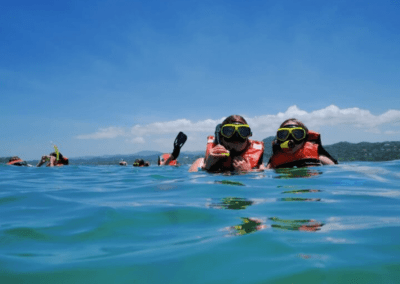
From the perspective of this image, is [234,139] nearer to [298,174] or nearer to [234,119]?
[234,119]

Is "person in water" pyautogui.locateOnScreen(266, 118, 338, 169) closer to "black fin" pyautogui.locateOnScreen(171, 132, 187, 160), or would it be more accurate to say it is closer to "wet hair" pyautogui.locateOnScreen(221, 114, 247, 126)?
"wet hair" pyautogui.locateOnScreen(221, 114, 247, 126)

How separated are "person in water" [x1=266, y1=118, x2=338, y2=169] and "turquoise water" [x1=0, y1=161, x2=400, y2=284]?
140 inches

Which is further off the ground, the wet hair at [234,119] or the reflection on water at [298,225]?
the wet hair at [234,119]

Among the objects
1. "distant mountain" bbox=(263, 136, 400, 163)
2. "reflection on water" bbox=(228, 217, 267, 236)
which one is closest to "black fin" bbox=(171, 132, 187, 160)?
"reflection on water" bbox=(228, 217, 267, 236)

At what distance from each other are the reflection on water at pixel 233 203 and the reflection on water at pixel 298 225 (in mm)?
710

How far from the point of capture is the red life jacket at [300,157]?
24.7 feet

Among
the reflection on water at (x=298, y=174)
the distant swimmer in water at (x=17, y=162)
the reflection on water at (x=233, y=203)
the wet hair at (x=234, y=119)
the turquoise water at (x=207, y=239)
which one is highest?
the wet hair at (x=234, y=119)

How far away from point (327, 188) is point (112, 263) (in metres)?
3.65

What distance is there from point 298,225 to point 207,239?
78cm

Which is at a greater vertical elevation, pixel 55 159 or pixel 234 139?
pixel 234 139

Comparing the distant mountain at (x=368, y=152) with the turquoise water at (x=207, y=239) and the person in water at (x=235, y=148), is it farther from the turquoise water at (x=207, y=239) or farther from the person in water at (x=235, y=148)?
the turquoise water at (x=207, y=239)

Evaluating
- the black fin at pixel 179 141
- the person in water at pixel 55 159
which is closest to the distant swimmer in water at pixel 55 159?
the person in water at pixel 55 159

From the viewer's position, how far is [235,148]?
6926 mm

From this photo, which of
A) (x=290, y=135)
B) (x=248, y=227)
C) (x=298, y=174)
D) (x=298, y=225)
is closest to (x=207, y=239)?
(x=248, y=227)
